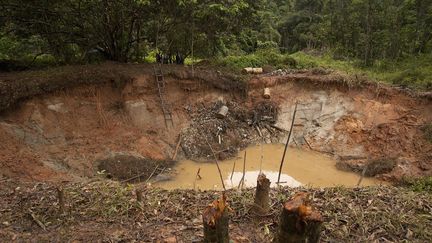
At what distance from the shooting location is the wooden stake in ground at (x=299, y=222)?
259 centimetres

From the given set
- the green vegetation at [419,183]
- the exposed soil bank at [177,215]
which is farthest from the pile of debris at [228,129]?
the exposed soil bank at [177,215]

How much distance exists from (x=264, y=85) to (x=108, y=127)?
612 centimetres

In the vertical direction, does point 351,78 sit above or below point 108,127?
above

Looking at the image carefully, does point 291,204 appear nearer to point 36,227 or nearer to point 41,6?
point 36,227

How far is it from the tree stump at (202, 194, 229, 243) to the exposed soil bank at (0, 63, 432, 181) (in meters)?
6.39

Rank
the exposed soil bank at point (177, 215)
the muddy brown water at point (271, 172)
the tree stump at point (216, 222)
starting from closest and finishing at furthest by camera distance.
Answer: the tree stump at point (216, 222) → the exposed soil bank at point (177, 215) → the muddy brown water at point (271, 172)

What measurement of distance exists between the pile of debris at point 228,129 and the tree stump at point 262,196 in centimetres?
642

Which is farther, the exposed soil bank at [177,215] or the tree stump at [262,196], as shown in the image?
the tree stump at [262,196]

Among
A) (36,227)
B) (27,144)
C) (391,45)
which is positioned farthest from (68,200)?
(391,45)

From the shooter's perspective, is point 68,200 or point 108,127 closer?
point 68,200

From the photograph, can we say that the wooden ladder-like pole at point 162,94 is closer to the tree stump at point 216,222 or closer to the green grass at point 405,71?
the green grass at point 405,71

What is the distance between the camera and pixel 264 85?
13.2 m

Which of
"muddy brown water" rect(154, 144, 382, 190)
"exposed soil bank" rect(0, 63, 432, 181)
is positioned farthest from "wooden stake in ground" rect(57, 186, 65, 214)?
"muddy brown water" rect(154, 144, 382, 190)

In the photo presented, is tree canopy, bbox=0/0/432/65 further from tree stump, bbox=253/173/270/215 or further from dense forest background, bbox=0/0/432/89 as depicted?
tree stump, bbox=253/173/270/215
